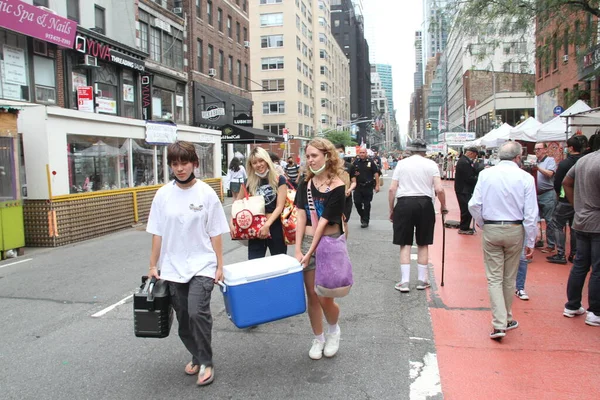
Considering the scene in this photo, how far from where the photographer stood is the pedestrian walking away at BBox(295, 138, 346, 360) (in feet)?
13.0

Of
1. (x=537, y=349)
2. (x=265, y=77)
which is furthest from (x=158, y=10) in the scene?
(x=265, y=77)

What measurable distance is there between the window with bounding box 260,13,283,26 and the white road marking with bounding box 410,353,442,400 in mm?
67158

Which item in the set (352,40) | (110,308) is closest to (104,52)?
(110,308)

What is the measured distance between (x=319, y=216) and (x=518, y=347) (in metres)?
2.27

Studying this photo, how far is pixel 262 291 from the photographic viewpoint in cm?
368

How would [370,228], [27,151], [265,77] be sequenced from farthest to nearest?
1. [265,77]
2. [370,228]
3. [27,151]

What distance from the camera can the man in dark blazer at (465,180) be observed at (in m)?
11.1

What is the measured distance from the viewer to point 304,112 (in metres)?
70.9

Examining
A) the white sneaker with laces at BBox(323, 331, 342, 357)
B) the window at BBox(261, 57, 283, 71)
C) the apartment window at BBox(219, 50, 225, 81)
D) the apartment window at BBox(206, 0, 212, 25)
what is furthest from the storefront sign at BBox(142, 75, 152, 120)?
the window at BBox(261, 57, 283, 71)

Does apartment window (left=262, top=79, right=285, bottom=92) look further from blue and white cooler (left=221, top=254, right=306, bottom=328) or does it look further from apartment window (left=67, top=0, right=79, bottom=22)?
blue and white cooler (left=221, top=254, right=306, bottom=328)

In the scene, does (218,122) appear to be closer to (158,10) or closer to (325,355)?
(158,10)

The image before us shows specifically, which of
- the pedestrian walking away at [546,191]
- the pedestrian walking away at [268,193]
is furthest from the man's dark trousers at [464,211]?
the pedestrian walking away at [268,193]

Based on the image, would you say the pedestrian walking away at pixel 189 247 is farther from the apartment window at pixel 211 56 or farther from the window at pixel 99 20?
the apartment window at pixel 211 56

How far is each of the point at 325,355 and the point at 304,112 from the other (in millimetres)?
68039
